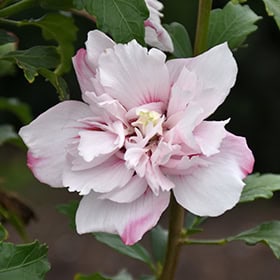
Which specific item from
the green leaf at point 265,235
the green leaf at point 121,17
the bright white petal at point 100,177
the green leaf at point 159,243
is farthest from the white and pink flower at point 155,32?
the green leaf at point 159,243

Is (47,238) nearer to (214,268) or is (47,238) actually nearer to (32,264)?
(214,268)

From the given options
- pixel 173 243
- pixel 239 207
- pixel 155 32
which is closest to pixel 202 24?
pixel 155 32

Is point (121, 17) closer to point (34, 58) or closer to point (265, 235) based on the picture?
point (34, 58)

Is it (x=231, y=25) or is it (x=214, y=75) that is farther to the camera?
(x=231, y=25)

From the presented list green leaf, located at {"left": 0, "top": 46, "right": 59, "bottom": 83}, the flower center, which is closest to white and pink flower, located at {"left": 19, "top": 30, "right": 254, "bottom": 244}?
the flower center

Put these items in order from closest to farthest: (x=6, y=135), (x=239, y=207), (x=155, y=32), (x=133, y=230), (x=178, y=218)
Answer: (x=133, y=230), (x=155, y=32), (x=178, y=218), (x=6, y=135), (x=239, y=207)

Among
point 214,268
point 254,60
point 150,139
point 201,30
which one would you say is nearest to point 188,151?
point 150,139

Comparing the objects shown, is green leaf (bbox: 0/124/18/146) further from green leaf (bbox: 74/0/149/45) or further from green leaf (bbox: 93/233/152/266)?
green leaf (bbox: 74/0/149/45)
